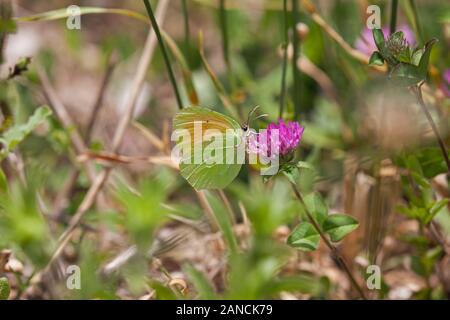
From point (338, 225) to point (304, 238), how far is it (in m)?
0.06

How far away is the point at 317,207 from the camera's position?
48.4 inches

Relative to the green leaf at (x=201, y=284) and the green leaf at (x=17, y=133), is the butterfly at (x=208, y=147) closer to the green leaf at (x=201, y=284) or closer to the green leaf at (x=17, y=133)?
the green leaf at (x=201, y=284)

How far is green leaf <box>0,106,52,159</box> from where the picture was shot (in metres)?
1.29

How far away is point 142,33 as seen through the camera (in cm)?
246

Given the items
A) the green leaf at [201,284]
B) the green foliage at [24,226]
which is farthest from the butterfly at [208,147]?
the green foliage at [24,226]

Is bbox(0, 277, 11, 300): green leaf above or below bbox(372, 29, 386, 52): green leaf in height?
below

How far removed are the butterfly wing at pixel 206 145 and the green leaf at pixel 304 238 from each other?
0.12m

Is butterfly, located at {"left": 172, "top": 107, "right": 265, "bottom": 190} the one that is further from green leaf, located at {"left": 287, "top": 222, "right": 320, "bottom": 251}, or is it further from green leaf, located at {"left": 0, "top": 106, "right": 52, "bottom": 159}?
green leaf, located at {"left": 0, "top": 106, "right": 52, "bottom": 159}

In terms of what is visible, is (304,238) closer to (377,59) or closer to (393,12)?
(377,59)

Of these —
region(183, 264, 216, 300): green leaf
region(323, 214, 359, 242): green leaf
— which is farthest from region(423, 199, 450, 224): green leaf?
region(183, 264, 216, 300): green leaf

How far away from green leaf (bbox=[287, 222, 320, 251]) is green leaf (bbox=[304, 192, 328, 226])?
21 millimetres

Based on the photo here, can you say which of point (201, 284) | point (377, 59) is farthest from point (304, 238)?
point (377, 59)

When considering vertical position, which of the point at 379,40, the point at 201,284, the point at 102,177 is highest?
the point at 379,40

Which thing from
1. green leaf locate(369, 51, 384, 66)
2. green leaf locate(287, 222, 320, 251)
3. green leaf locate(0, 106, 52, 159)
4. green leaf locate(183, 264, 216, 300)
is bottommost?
green leaf locate(183, 264, 216, 300)
